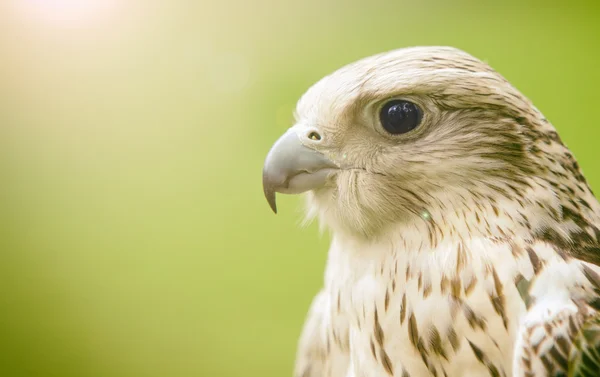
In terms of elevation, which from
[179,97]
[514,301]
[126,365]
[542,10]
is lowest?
[126,365]

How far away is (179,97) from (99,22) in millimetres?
429

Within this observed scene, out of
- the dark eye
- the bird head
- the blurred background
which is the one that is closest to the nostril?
the bird head

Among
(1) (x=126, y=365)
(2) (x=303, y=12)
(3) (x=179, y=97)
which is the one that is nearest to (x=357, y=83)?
(2) (x=303, y=12)

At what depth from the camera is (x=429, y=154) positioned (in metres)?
1.07

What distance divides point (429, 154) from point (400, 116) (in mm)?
102

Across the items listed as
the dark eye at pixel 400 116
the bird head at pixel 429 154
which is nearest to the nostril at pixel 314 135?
the bird head at pixel 429 154

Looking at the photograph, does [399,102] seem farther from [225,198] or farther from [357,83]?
[225,198]

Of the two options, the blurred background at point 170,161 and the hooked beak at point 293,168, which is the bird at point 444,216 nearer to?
the hooked beak at point 293,168

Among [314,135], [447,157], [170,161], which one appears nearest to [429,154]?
[447,157]

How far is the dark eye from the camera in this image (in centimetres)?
108

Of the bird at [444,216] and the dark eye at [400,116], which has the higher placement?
the dark eye at [400,116]

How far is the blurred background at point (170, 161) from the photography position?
1892 mm

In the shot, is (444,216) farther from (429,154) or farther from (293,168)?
(293,168)

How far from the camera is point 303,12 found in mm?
1945
